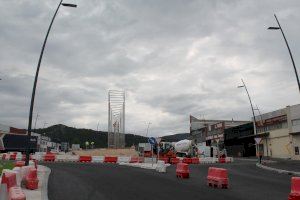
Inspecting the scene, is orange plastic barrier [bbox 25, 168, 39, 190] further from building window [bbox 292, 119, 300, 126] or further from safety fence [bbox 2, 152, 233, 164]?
building window [bbox 292, 119, 300, 126]

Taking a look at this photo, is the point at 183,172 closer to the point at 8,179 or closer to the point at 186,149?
the point at 8,179

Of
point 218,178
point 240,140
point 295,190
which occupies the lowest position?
Answer: point 295,190

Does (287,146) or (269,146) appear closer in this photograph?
(287,146)

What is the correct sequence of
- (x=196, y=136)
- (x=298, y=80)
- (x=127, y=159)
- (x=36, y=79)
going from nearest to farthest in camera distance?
(x=36, y=79), (x=298, y=80), (x=127, y=159), (x=196, y=136)

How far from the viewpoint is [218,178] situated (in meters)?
18.2

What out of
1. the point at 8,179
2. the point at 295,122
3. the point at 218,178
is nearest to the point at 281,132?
the point at 295,122

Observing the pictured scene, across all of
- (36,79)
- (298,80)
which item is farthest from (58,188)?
(298,80)

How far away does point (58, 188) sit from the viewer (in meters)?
16.7

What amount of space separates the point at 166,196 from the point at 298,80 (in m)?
17.1

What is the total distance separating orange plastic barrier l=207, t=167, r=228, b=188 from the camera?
1802 cm

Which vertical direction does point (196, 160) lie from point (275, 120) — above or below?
below

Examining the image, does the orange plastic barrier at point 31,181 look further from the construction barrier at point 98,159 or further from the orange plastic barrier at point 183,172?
the construction barrier at point 98,159

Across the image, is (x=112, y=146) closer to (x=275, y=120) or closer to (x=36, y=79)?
(x=275, y=120)

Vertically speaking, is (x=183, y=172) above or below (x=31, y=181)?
above
